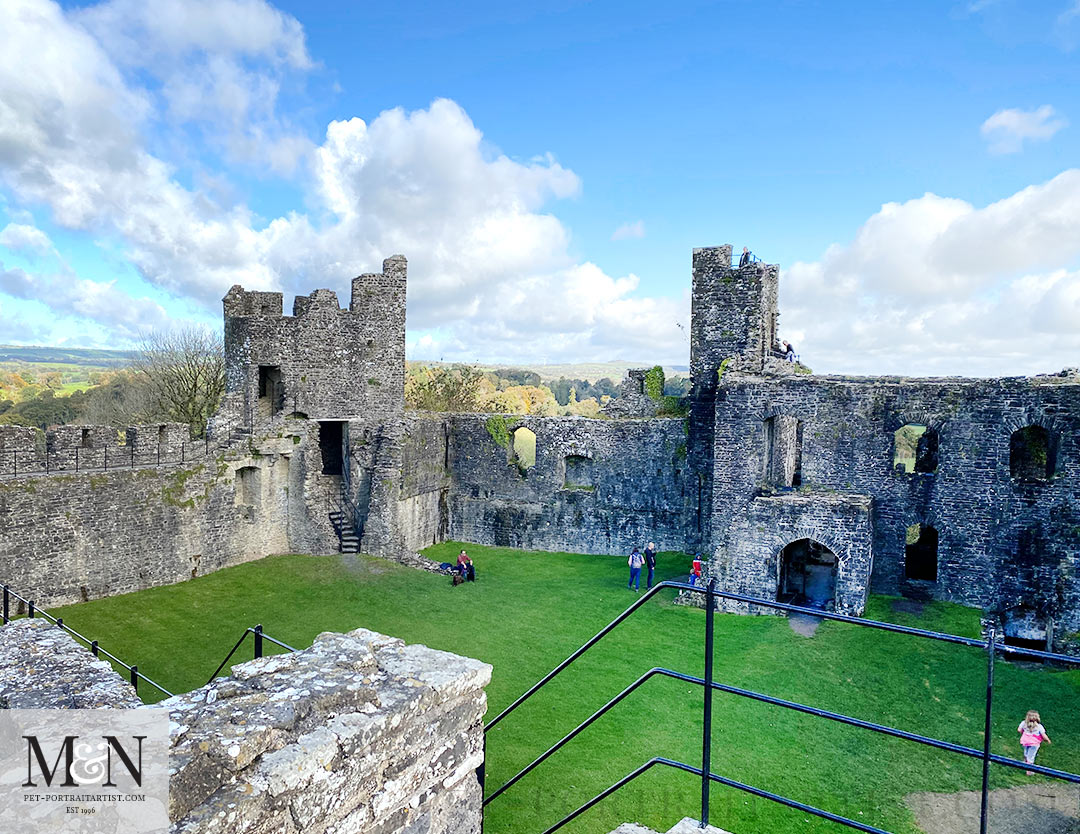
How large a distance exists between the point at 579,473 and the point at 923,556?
29.8 feet

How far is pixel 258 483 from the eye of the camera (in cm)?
1964

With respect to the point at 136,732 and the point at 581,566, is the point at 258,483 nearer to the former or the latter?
the point at 581,566

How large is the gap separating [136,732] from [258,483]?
55.6 feet

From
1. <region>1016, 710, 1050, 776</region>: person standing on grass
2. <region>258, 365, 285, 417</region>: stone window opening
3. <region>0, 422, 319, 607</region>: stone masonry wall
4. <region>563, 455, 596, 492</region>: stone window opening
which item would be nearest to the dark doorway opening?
<region>258, 365, 285, 417</region>: stone window opening

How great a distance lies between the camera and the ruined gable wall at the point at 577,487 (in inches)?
813

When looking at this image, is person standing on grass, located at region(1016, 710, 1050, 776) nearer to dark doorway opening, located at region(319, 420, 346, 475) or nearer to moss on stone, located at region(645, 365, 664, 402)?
moss on stone, located at region(645, 365, 664, 402)

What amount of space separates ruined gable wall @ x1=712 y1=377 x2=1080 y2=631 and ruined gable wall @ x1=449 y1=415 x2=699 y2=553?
12.5 feet

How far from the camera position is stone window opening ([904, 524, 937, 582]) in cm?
1703

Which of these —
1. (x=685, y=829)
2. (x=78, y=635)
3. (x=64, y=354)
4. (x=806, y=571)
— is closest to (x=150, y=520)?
(x=78, y=635)

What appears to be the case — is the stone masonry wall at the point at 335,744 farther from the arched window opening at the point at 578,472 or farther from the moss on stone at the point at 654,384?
the moss on stone at the point at 654,384

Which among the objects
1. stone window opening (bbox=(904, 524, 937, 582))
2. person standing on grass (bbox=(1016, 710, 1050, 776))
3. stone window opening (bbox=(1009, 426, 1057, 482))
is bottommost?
person standing on grass (bbox=(1016, 710, 1050, 776))

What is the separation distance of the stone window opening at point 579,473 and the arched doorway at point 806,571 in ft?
19.3

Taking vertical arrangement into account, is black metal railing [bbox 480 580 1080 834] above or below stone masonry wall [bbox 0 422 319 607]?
above

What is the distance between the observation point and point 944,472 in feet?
51.5
